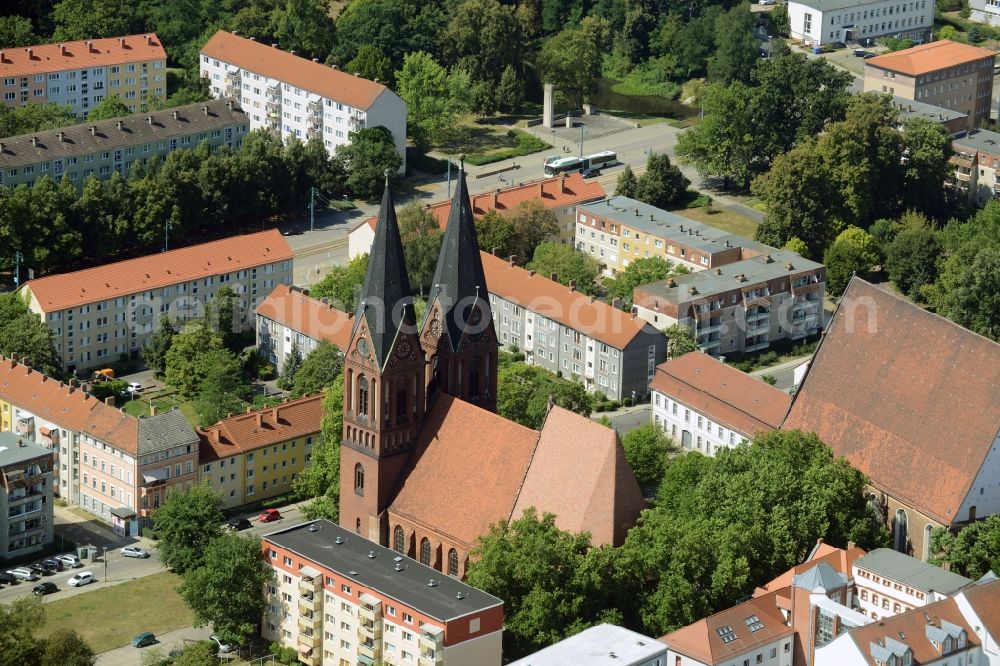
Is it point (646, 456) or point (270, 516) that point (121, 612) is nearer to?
point (270, 516)

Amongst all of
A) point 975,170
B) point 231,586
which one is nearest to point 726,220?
point 975,170

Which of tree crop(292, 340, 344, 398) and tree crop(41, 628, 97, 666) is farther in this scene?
tree crop(292, 340, 344, 398)

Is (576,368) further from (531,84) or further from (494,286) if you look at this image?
(531,84)

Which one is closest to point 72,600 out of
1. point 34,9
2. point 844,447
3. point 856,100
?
point 844,447

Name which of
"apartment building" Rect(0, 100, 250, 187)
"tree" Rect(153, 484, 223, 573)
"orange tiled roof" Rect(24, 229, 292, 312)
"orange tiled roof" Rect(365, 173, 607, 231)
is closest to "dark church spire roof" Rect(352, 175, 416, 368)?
"tree" Rect(153, 484, 223, 573)

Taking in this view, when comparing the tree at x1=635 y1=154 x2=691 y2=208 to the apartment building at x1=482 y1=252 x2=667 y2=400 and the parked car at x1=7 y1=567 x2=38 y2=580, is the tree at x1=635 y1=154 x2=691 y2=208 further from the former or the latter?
the parked car at x1=7 y1=567 x2=38 y2=580
